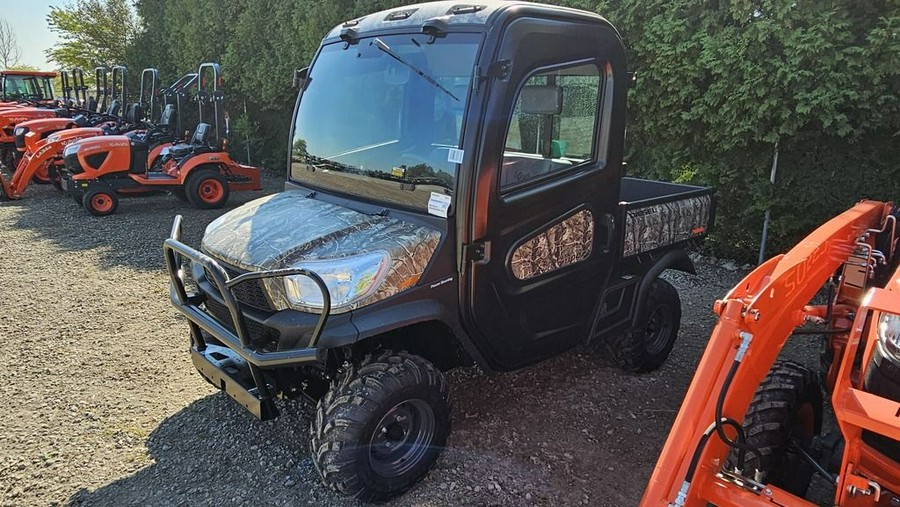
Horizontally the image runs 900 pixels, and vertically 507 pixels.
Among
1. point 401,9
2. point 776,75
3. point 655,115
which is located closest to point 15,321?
point 401,9

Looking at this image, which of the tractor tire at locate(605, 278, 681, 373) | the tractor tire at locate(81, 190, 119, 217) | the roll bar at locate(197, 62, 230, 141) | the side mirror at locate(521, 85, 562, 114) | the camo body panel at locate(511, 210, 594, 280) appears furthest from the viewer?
the tractor tire at locate(81, 190, 119, 217)

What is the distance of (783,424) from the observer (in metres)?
2.33

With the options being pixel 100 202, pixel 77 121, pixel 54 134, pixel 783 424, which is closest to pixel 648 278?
pixel 783 424

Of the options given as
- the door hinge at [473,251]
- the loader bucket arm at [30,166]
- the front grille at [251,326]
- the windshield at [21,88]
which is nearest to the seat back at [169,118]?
the loader bucket arm at [30,166]

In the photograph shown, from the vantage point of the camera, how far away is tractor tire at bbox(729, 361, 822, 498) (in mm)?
2285

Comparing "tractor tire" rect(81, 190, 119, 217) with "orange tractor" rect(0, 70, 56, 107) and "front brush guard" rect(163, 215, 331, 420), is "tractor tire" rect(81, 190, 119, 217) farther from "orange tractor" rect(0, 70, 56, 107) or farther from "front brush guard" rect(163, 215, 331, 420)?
"orange tractor" rect(0, 70, 56, 107)

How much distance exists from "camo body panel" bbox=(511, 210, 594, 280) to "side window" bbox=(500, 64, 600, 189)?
288 millimetres

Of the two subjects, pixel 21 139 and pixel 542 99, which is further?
pixel 21 139

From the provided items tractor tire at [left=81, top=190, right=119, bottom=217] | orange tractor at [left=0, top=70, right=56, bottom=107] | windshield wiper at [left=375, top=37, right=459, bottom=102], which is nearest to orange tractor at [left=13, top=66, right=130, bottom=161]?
tractor tire at [left=81, top=190, right=119, bottom=217]

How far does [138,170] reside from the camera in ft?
30.7

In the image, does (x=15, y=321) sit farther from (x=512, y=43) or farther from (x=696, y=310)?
(x=696, y=310)

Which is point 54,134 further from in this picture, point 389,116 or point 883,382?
point 883,382

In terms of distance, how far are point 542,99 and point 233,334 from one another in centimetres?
182

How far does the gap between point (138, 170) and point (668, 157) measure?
755 cm
